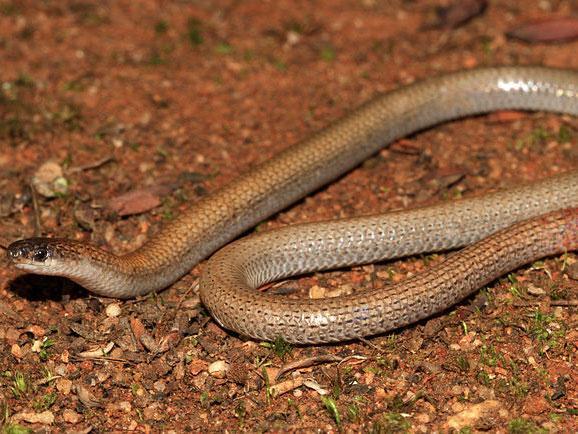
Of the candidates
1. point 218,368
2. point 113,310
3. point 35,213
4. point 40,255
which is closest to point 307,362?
point 218,368

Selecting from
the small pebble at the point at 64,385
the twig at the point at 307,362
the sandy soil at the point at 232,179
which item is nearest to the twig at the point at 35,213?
the sandy soil at the point at 232,179

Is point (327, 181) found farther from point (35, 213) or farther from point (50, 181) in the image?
point (35, 213)

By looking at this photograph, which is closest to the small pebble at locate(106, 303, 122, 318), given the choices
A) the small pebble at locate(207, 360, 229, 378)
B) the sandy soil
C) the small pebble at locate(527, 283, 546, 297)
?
the sandy soil

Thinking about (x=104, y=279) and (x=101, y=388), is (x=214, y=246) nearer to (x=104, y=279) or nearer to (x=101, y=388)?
(x=104, y=279)

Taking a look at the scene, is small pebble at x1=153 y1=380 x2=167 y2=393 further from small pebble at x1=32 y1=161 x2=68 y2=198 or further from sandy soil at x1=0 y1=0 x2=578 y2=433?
small pebble at x1=32 y1=161 x2=68 y2=198

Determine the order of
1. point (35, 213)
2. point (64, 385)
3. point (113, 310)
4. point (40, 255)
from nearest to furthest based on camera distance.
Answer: point (64, 385) → point (40, 255) → point (113, 310) → point (35, 213)

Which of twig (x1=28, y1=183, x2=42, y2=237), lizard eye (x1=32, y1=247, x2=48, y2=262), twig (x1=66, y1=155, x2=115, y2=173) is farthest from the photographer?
twig (x1=66, y1=155, x2=115, y2=173)

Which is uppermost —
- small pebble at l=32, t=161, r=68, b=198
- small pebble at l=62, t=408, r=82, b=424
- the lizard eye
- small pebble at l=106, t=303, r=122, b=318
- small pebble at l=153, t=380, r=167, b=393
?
the lizard eye

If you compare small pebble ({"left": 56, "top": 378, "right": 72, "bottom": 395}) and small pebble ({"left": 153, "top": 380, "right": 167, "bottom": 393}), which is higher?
small pebble ({"left": 56, "top": 378, "right": 72, "bottom": 395})

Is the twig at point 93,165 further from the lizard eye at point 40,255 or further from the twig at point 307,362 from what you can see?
the twig at point 307,362

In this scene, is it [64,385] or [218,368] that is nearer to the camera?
[64,385]
